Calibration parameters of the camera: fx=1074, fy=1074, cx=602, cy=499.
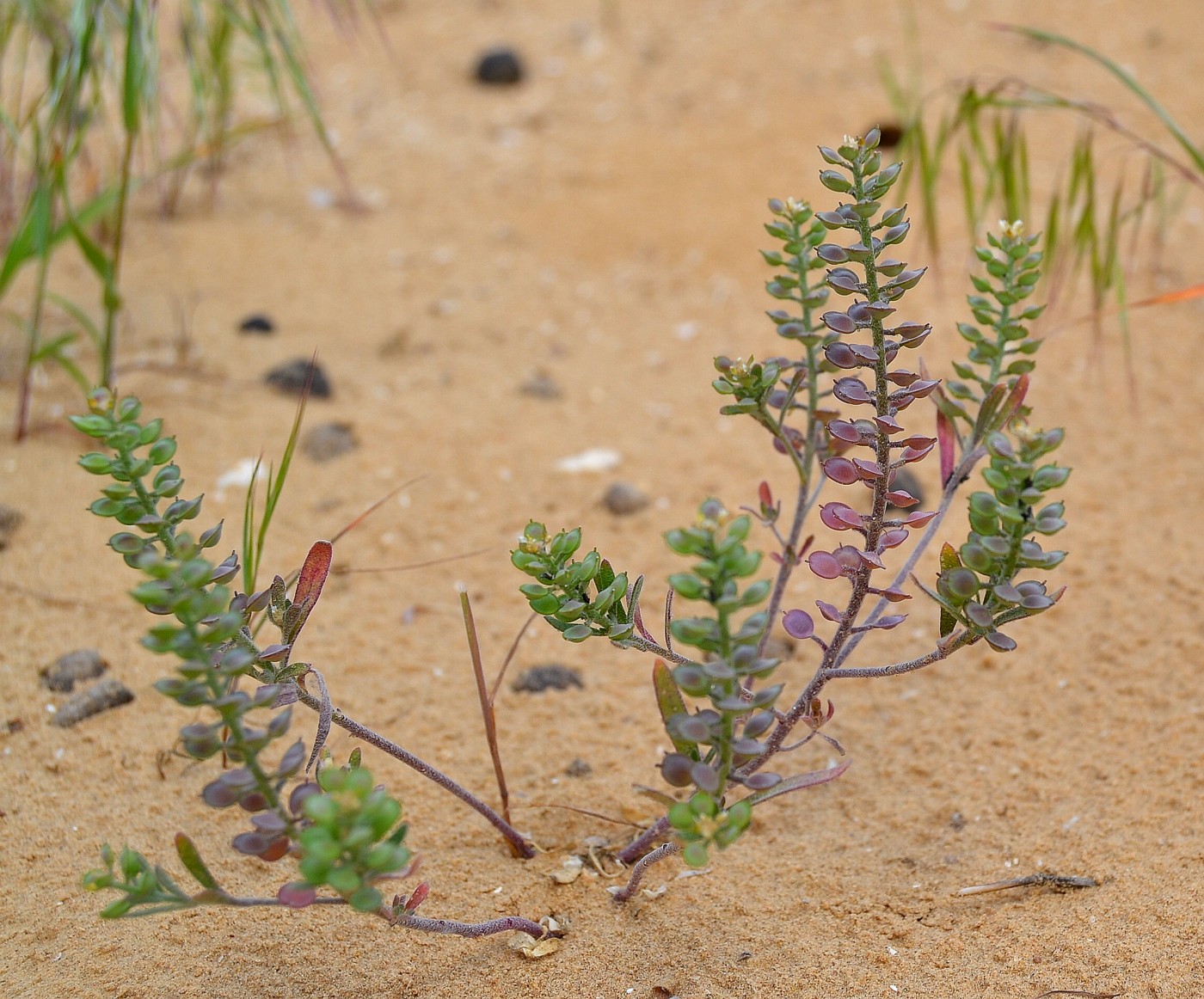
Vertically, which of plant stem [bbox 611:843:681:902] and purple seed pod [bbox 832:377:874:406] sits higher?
purple seed pod [bbox 832:377:874:406]

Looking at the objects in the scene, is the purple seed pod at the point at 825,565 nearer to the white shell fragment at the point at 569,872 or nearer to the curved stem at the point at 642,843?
the curved stem at the point at 642,843

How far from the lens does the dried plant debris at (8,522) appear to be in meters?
2.00

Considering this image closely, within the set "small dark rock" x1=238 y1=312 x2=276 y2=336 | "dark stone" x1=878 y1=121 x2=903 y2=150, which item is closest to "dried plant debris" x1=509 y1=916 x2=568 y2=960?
"small dark rock" x1=238 y1=312 x2=276 y2=336

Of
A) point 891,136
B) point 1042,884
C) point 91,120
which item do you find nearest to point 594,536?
point 1042,884

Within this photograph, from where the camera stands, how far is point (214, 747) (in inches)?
38.2

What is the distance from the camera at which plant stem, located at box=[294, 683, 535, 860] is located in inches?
45.6

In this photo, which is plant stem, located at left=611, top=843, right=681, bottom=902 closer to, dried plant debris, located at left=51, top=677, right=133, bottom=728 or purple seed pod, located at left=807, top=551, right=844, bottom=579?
purple seed pod, located at left=807, top=551, right=844, bottom=579

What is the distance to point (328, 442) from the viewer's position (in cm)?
240

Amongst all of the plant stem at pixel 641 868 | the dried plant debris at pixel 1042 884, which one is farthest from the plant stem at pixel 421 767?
the dried plant debris at pixel 1042 884

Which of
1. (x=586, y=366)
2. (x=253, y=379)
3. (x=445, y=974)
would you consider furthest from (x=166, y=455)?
(x=586, y=366)

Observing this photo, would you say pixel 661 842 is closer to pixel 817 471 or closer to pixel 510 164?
pixel 817 471

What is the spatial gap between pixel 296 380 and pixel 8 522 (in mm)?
737

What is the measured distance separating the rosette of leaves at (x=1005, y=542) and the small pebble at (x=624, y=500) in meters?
1.16

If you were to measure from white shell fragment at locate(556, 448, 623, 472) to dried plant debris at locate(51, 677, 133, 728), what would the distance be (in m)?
1.03
